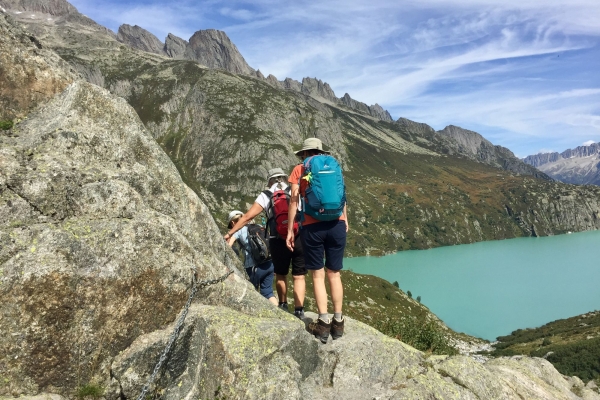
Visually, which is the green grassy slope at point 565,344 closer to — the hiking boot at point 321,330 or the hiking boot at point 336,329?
the hiking boot at point 336,329

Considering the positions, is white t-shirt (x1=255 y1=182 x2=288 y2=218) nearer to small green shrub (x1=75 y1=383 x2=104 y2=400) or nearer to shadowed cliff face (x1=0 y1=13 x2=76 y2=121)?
small green shrub (x1=75 y1=383 x2=104 y2=400)

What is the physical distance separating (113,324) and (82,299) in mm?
829

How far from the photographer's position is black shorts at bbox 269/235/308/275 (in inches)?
427

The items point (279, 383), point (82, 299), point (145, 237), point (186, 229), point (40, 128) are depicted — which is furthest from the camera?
point (186, 229)

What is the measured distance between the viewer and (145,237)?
8.03m

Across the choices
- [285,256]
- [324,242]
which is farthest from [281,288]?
[324,242]

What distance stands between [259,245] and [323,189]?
3.72 metres

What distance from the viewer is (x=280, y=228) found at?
1072 cm

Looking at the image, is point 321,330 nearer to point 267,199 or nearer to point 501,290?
point 267,199

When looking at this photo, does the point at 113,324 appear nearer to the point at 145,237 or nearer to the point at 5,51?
the point at 145,237

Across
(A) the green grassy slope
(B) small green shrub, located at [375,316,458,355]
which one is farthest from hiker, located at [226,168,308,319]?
(A) the green grassy slope

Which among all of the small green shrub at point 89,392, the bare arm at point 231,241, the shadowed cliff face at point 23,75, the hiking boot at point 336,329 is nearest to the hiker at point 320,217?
the hiking boot at point 336,329

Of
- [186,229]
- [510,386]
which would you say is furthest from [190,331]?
[510,386]

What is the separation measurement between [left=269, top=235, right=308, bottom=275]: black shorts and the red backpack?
37cm
